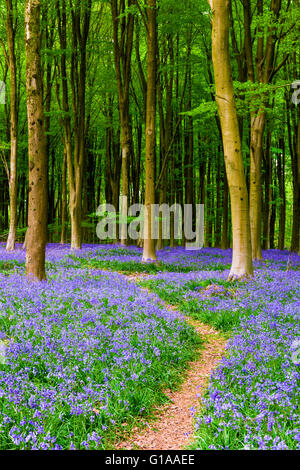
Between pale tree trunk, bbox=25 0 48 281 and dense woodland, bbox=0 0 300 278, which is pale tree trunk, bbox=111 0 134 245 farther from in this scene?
pale tree trunk, bbox=25 0 48 281

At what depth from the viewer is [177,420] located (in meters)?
4.55

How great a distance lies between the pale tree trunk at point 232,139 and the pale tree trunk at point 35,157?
569 centimetres

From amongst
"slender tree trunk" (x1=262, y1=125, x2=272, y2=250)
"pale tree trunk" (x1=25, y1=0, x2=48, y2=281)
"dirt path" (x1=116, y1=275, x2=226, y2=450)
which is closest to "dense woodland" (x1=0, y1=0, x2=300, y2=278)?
"pale tree trunk" (x1=25, y1=0, x2=48, y2=281)

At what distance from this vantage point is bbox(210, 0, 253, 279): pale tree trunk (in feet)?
39.6

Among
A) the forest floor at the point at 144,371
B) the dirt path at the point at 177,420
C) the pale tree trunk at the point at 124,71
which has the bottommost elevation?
the dirt path at the point at 177,420

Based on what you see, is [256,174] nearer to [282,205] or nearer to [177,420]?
[282,205]

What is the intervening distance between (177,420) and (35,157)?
921cm

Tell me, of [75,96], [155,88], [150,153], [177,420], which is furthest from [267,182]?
[177,420]

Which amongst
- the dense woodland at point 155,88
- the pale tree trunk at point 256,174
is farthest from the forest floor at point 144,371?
the pale tree trunk at point 256,174

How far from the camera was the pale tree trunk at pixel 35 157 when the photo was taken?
451 inches

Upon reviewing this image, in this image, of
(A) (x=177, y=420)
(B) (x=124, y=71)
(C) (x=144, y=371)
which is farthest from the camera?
(B) (x=124, y=71)

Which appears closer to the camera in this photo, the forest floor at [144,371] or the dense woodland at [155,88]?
the forest floor at [144,371]

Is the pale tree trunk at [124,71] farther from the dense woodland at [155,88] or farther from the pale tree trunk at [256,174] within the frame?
the pale tree trunk at [256,174]
